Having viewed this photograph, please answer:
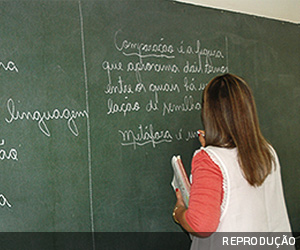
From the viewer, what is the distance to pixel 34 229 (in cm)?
181

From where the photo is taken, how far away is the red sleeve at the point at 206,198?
130cm

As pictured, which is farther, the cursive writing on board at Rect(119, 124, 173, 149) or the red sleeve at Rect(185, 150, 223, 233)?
the cursive writing on board at Rect(119, 124, 173, 149)

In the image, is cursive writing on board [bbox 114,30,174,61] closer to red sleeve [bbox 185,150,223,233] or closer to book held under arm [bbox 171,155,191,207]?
book held under arm [bbox 171,155,191,207]

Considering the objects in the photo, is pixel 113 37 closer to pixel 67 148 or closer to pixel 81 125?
pixel 81 125

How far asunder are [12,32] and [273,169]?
52.0 inches

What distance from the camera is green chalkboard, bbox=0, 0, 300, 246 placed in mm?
1782

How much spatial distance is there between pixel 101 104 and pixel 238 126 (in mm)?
906

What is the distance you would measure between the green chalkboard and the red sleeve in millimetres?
815

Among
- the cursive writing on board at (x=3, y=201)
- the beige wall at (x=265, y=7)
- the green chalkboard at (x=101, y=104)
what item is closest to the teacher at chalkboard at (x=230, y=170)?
the green chalkboard at (x=101, y=104)

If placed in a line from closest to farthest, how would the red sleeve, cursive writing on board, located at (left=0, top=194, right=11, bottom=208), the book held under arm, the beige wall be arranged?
the red sleeve
the book held under arm
cursive writing on board, located at (left=0, top=194, right=11, bottom=208)
the beige wall

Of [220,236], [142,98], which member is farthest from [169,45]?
[220,236]

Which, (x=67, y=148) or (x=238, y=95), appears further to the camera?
(x=67, y=148)

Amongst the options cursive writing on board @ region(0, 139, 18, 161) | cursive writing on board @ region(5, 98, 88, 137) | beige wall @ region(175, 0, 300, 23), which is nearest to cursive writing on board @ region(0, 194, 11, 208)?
cursive writing on board @ region(0, 139, 18, 161)

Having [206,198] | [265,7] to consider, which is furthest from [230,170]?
[265,7]
